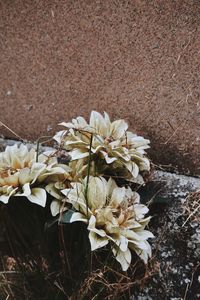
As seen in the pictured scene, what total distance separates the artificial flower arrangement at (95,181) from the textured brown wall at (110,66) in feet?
0.50

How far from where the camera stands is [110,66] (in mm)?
1564

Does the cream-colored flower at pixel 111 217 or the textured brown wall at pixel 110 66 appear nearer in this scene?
the cream-colored flower at pixel 111 217

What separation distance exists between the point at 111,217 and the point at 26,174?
23cm

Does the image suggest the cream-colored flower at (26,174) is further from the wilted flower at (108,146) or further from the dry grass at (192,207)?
the dry grass at (192,207)

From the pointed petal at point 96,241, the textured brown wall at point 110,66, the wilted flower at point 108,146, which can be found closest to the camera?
the pointed petal at point 96,241

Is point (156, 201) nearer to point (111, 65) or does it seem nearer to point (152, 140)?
point (152, 140)

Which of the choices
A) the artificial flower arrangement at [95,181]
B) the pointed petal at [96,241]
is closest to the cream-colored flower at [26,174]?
the artificial flower arrangement at [95,181]

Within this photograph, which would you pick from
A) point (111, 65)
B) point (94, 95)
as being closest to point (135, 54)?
point (111, 65)

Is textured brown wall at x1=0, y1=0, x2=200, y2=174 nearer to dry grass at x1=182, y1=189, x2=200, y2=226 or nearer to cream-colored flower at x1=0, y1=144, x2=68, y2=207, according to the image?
dry grass at x1=182, y1=189, x2=200, y2=226

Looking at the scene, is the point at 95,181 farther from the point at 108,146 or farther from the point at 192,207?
the point at 192,207

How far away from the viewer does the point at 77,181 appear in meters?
1.35

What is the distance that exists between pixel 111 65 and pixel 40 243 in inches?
22.0

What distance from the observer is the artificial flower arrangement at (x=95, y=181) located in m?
1.23

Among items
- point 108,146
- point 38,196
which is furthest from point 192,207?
point 38,196
